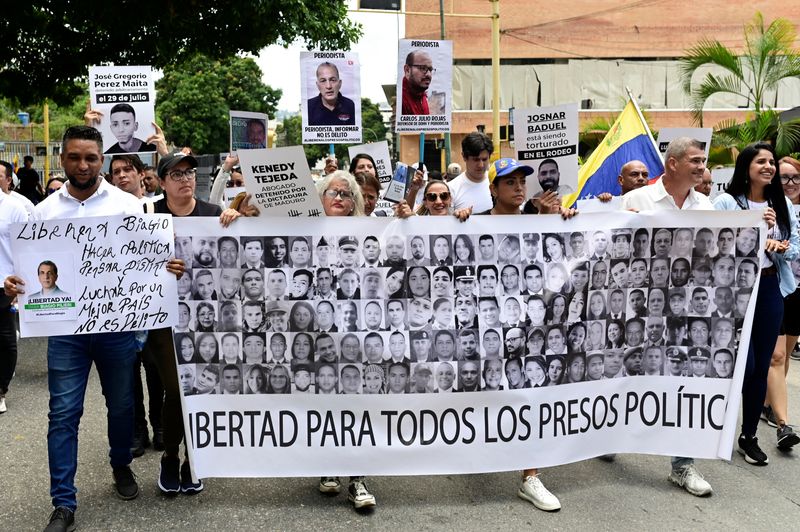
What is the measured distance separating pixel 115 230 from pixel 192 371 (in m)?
0.82

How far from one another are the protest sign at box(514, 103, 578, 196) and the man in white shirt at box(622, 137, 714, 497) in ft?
1.83

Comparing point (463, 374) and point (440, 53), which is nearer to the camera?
point (463, 374)

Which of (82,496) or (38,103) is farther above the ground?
(38,103)

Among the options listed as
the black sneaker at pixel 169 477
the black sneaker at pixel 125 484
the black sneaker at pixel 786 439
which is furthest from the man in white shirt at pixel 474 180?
the black sneaker at pixel 125 484

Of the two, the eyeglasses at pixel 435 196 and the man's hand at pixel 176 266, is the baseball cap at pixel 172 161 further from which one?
the eyeglasses at pixel 435 196

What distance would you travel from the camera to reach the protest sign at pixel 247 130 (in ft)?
24.9

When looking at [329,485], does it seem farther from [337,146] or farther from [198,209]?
[337,146]

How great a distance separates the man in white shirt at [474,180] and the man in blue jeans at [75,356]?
2.54 meters

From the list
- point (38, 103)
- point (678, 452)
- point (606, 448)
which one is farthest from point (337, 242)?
point (38, 103)

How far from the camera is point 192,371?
4371 millimetres

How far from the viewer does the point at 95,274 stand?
416 centimetres

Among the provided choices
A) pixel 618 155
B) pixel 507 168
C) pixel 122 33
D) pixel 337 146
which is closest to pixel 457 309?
pixel 507 168

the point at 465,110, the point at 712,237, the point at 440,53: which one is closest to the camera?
the point at 712,237

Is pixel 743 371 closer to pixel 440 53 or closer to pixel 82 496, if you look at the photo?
pixel 82 496
